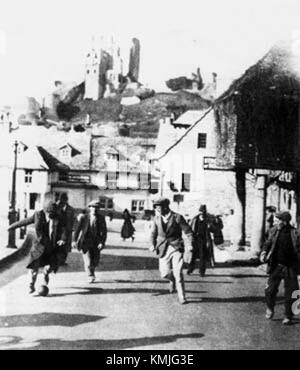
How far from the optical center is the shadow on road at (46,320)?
21.2ft

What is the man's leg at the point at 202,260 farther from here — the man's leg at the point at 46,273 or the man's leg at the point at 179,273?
the man's leg at the point at 46,273

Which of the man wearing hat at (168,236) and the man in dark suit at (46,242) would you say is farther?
the man wearing hat at (168,236)

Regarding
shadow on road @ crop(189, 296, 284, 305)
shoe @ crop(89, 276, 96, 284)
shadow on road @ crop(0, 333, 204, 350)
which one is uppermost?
shoe @ crop(89, 276, 96, 284)

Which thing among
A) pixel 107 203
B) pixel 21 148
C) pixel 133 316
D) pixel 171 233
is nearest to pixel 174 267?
pixel 171 233

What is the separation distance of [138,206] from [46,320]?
3505 millimetres

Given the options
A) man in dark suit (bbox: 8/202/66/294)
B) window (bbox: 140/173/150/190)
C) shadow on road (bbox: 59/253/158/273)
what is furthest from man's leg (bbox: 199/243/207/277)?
man in dark suit (bbox: 8/202/66/294)

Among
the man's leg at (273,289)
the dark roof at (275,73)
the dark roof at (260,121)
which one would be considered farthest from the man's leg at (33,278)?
the dark roof at (275,73)

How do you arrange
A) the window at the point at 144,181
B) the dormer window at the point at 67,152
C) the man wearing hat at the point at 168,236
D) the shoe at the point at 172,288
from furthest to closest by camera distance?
1. the dormer window at the point at 67,152
2. the window at the point at 144,181
3. the shoe at the point at 172,288
4. the man wearing hat at the point at 168,236

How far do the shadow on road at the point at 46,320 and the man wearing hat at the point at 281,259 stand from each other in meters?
2.19

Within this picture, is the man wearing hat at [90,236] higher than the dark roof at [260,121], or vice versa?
the dark roof at [260,121]

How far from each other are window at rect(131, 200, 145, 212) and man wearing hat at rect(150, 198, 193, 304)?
163cm

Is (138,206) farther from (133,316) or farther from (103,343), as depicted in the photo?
(103,343)

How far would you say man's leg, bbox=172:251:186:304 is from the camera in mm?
7402

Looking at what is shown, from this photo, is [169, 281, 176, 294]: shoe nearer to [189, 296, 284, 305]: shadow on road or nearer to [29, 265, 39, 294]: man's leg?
[189, 296, 284, 305]: shadow on road
